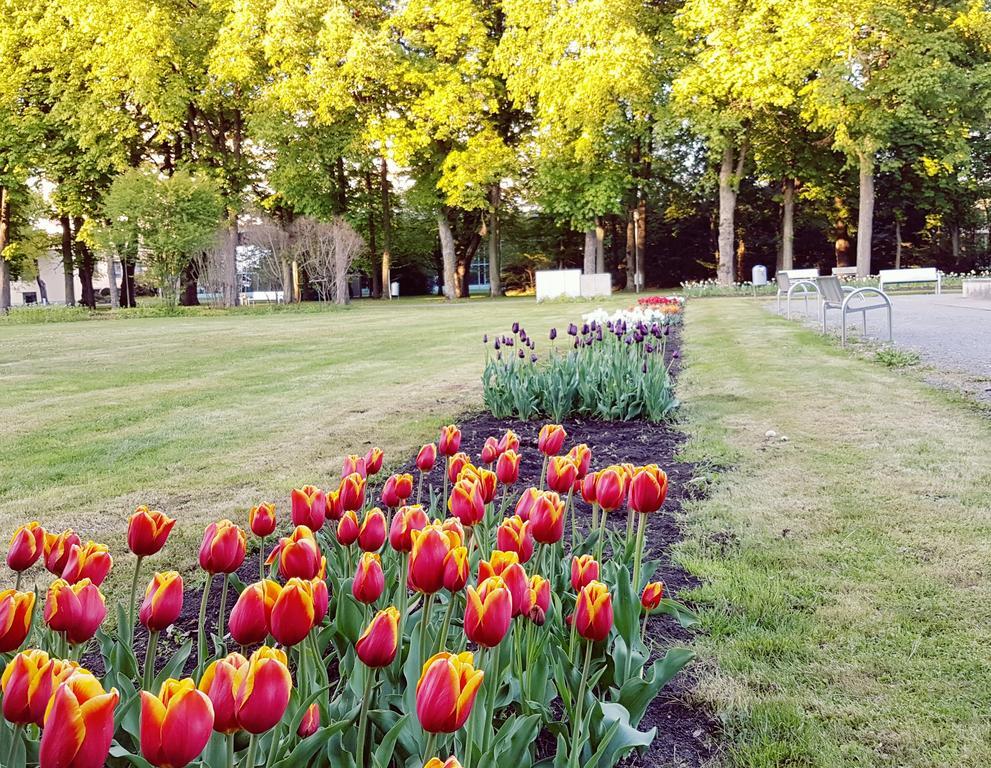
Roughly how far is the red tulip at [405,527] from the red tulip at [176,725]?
747mm

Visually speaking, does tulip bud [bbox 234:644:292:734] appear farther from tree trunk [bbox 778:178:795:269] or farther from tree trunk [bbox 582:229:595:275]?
tree trunk [bbox 778:178:795:269]

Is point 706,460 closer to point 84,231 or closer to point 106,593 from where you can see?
point 106,593

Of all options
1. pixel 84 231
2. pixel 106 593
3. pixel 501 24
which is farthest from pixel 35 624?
pixel 501 24

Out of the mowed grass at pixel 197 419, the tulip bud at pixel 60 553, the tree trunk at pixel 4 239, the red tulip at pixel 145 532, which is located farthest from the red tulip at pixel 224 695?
the tree trunk at pixel 4 239

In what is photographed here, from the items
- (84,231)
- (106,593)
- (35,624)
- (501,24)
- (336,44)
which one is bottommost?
(106,593)

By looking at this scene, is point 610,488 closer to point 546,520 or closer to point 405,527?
point 546,520

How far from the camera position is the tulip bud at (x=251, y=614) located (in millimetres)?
1135

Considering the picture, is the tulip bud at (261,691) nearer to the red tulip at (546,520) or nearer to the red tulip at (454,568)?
the red tulip at (454,568)

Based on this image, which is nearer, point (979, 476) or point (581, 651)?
point (581, 651)

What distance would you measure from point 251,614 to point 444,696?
359mm

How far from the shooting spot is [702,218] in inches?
1559

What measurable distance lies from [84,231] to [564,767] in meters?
30.6

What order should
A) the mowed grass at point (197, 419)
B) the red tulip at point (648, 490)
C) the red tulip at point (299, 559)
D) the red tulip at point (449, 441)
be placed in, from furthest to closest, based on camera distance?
the mowed grass at point (197, 419) < the red tulip at point (449, 441) < the red tulip at point (648, 490) < the red tulip at point (299, 559)

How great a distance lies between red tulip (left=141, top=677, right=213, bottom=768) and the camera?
2.70 ft
